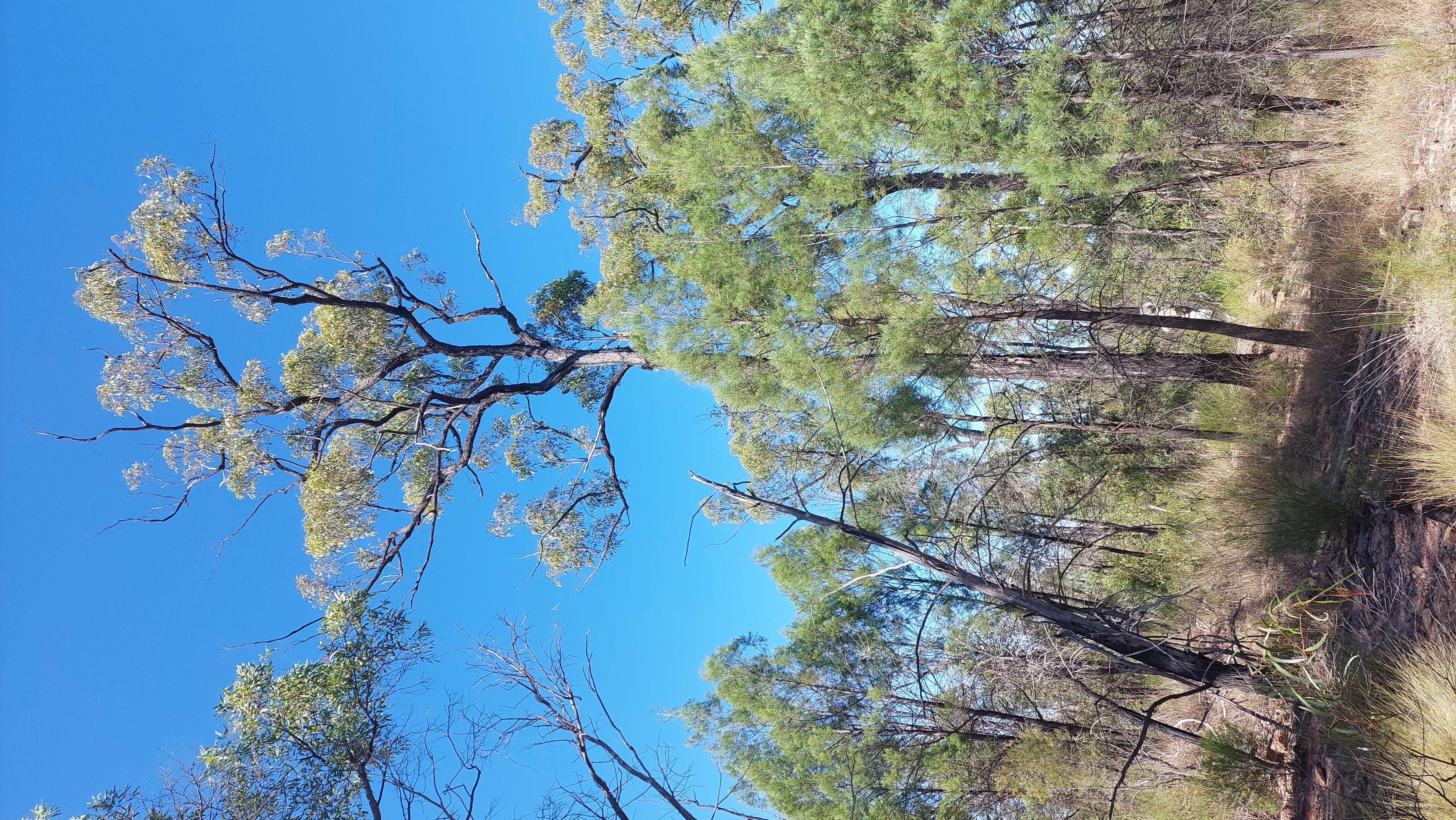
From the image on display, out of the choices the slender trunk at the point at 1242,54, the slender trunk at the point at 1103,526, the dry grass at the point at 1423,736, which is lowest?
the dry grass at the point at 1423,736

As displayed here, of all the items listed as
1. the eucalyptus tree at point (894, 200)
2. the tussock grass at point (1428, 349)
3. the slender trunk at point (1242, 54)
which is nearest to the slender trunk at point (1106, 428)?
the eucalyptus tree at point (894, 200)

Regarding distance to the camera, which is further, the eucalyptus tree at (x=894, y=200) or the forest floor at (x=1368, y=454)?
the eucalyptus tree at (x=894, y=200)

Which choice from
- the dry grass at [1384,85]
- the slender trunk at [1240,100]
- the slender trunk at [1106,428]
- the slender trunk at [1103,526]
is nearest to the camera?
the dry grass at [1384,85]

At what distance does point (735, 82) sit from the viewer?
22.8 feet

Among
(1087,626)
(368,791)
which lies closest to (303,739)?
(368,791)

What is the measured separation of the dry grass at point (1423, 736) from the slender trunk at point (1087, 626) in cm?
73

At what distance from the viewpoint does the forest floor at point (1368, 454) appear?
4695 mm

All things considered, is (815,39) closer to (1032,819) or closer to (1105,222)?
(1105,222)

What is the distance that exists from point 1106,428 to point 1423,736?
5670mm

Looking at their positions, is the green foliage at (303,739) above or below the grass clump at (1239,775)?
above

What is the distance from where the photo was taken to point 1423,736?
149 inches

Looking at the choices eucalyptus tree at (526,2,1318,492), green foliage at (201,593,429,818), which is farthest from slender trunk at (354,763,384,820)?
eucalyptus tree at (526,2,1318,492)

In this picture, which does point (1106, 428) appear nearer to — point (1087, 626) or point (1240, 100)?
point (1240, 100)

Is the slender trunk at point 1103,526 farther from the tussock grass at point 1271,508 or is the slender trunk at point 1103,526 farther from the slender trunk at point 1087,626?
the slender trunk at point 1087,626
